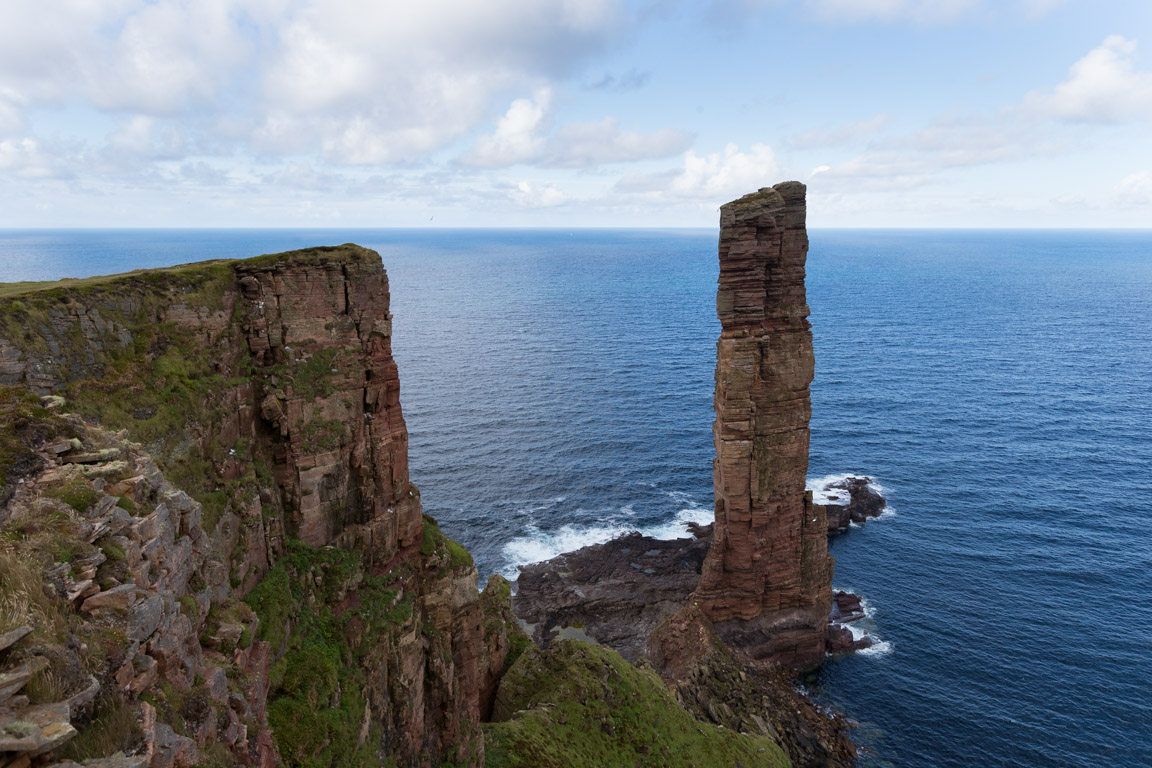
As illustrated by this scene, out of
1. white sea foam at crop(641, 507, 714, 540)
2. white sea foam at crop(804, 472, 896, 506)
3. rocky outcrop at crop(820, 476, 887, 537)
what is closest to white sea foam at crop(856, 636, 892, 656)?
rocky outcrop at crop(820, 476, 887, 537)

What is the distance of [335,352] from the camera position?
36156 millimetres

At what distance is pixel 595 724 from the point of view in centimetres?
4694

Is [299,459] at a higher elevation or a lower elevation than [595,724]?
higher

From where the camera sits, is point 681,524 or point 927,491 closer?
point 681,524

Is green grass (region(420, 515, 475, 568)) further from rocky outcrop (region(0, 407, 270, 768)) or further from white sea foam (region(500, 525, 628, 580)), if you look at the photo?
white sea foam (region(500, 525, 628, 580))

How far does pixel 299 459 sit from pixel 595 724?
91.3 feet

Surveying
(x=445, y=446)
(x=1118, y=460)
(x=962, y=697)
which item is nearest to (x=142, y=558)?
(x=962, y=697)

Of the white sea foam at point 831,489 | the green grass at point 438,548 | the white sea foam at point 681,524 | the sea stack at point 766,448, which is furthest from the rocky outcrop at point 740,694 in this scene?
the white sea foam at point 831,489

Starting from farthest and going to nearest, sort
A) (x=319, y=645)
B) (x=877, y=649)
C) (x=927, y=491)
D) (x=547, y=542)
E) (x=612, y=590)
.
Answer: (x=927, y=491) → (x=547, y=542) → (x=612, y=590) → (x=877, y=649) → (x=319, y=645)

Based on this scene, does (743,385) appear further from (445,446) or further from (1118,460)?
(1118,460)

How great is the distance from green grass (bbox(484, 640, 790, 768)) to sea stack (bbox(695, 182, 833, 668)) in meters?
15.3

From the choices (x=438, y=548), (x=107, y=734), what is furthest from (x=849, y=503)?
(x=107, y=734)

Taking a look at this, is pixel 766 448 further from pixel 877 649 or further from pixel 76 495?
pixel 76 495

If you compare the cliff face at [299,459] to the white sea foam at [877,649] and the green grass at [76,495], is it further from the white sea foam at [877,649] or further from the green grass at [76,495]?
the white sea foam at [877,649]
